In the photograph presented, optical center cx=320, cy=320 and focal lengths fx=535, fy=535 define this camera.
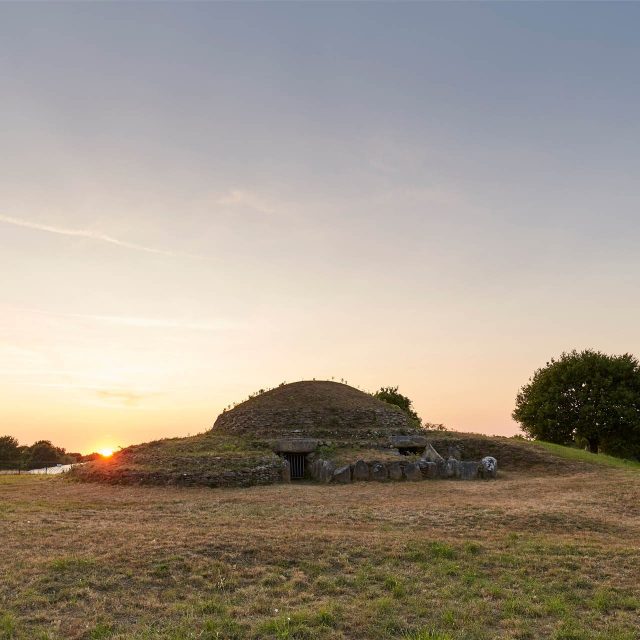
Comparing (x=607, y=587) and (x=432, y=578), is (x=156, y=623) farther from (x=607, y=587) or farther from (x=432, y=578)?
(x=607, y=587)

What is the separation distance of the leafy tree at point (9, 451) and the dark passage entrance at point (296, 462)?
29906mm

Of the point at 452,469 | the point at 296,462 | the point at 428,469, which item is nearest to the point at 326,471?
the point at 296,462

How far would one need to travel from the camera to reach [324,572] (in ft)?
31.7

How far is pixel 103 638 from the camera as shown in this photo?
7.20 m

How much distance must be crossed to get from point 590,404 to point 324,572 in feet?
140

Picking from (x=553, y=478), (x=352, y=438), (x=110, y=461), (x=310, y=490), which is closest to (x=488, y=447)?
(x=553, y=478)

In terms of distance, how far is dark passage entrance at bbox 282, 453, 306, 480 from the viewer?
1123 inches

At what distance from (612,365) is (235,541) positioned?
4494cm

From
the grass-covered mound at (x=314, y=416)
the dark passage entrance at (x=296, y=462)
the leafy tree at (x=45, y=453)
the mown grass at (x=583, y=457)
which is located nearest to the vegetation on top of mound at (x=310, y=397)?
the grass-covered mound at (x=314, y=416)

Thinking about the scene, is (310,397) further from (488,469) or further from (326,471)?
(488,469)

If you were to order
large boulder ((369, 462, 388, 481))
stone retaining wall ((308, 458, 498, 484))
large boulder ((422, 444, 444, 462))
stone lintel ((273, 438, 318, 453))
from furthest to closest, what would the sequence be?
stone lintel ((273, 438, 318, 453))
large boulder ((422, 444, 444, 462))
stone retaining wall ((308, 458, 498, 484))
large boulder ((369, 462, 388, 481))

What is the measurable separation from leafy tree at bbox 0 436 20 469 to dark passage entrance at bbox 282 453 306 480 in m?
29.9

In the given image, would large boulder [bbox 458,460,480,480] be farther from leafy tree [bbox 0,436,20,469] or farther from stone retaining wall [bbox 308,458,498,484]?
leafy tree [bbox 0,436,20,469]

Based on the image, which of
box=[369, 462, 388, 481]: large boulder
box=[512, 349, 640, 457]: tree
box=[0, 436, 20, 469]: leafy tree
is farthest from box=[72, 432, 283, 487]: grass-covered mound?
box=[512, 349, 640, 457]: tree
